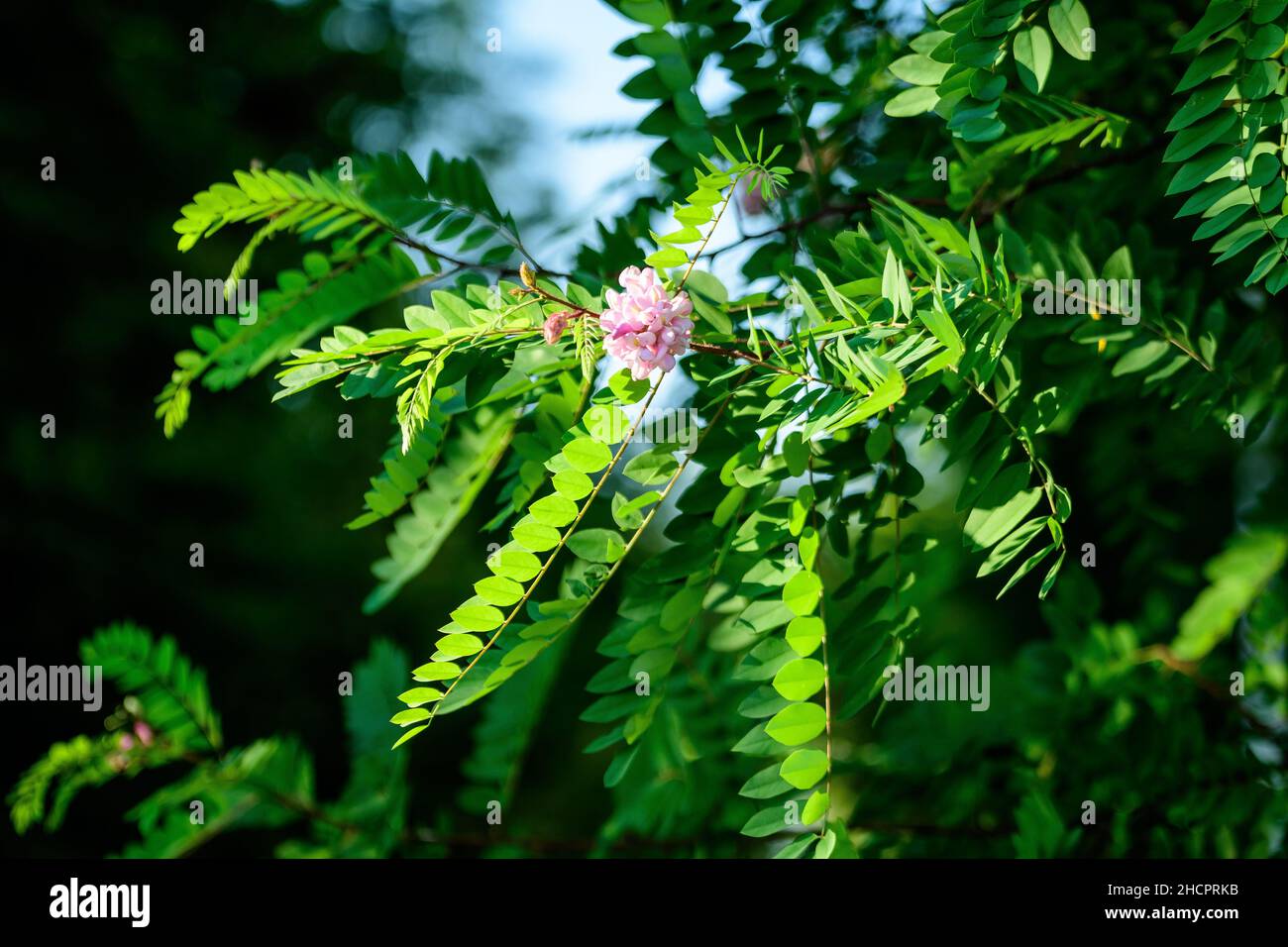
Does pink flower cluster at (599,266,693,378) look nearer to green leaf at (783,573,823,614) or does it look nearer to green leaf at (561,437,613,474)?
green leaf at (561,437,613,474)

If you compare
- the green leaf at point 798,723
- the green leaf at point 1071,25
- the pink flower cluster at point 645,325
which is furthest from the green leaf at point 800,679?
the green leaf at point 1071,25

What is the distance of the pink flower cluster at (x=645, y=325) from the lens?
0.78m

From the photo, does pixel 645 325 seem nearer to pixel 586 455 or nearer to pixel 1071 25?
pixel 586 455

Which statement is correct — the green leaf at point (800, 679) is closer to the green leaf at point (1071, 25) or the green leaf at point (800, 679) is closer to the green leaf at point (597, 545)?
the green leaf at point (597, 545)

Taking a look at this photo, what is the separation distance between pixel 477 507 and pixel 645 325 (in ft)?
8.06

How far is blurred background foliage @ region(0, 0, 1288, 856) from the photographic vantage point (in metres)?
1.26

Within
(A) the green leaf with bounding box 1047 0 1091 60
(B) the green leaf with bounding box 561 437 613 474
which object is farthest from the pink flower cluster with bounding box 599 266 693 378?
(A) the green leaf with bounding box 1047 0 1091 60

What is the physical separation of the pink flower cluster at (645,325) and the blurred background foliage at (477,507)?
0.35 meters

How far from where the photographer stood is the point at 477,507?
10.4ft

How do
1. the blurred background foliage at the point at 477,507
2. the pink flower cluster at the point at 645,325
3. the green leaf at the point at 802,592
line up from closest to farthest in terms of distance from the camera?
1. the pink flower cluster at the point at 645,325
2. the green leaf at the point at 802,592
3. the blurred background foliage at the point at 477,507

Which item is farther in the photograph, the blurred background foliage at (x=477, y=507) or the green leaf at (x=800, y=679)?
the blurred background foliage at (x=477, y=507)
